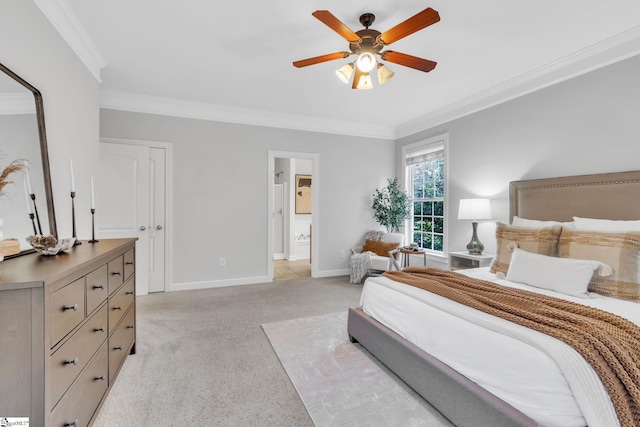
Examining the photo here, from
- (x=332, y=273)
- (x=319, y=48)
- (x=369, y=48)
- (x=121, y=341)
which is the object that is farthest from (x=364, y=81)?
(x=332, y=273)

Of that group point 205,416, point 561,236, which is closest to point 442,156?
point 561,236

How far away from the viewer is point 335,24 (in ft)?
6.35

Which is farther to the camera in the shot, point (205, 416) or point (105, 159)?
point (105, 159)

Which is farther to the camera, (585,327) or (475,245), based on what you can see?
(475,245)

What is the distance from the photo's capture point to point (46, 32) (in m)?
2.06

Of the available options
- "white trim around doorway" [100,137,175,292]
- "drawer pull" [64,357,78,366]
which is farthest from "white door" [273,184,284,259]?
"drawer pull" [64,357,78,366]

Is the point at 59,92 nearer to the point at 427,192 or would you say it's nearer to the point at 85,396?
the point at 85,396

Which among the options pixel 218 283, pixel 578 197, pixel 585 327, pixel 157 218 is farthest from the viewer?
pixel 218 283

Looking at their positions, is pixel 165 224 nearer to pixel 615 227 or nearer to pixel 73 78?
pixel 73 78

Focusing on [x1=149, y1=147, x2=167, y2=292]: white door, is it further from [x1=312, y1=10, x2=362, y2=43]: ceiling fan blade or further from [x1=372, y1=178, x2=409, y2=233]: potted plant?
[x1=372, y1=178, x2=409, y2=233]: potted plant

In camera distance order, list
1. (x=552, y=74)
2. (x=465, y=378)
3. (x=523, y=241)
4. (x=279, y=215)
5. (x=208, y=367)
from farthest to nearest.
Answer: (x=279, y=215) < (x=552, y=74) < (x=523, y=241) < (x=208, y=367) < (x=465, y=378)

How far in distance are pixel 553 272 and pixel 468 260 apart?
140 cm

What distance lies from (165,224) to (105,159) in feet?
3.53

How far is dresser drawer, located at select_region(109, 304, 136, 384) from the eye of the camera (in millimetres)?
1870
